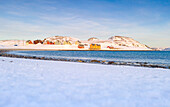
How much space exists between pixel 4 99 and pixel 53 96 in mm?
1452

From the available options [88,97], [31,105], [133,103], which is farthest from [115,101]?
[31,105]

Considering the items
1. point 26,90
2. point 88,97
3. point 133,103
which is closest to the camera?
point 133,103

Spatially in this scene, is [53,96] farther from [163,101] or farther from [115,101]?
[163,101]

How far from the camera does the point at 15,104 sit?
13.8 ft

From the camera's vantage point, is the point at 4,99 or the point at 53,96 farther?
the point at 53,96

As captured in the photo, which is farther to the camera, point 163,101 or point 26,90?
point 26,90

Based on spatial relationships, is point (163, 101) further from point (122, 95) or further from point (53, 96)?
point (53, 96)

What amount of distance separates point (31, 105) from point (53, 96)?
90 centimetres

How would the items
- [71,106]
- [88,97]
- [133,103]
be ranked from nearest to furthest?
1. [71,106]
2. [133,103]
3. [88,97]

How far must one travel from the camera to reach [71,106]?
4145 millimetres

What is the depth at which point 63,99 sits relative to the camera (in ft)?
15.3

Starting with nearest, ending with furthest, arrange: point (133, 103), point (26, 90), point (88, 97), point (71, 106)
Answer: point (71, 106) < point (133, 103) < point (88, 97) < point (26, 90)

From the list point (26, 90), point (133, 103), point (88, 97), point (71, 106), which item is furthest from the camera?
point (26, 90)

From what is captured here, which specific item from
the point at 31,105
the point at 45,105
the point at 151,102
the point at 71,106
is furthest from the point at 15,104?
the point at 151,102
